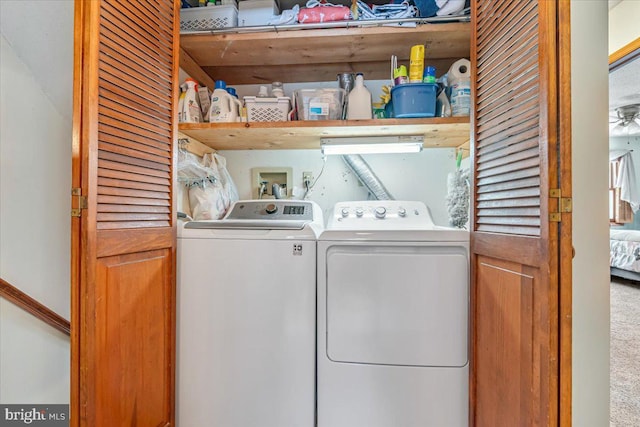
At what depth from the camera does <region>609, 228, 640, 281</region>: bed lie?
4.35 m

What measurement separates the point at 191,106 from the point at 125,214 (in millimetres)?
748

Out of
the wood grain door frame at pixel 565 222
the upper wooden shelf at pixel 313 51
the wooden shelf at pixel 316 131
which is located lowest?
the wood grain door frame at pixel 565 222

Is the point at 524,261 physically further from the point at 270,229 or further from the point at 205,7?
the point at 205,7

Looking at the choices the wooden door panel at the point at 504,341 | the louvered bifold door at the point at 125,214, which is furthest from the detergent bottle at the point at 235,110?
the wooden door panel at the point at 504,341

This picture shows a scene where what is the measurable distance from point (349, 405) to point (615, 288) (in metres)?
5.04

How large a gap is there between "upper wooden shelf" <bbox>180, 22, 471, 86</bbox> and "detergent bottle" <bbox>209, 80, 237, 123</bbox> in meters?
0.24

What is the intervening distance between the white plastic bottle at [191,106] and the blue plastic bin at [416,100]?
40.5 inches

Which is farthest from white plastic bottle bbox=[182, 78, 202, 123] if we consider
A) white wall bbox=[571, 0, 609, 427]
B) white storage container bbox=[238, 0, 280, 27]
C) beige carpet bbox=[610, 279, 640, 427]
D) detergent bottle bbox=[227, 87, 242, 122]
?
beige carpet bbox=[610, 279, 640, 427]

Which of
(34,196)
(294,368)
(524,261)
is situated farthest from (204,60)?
(524,261)

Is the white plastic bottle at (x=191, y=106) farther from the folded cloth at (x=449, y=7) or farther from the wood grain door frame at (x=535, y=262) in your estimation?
the wood grain door frame at (x=535, y=262)

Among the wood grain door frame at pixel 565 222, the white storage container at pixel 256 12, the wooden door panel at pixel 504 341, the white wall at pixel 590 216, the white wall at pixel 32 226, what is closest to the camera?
the wood grain door frame at pixel 565 222

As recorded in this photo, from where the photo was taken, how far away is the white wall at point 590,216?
1.19 metres

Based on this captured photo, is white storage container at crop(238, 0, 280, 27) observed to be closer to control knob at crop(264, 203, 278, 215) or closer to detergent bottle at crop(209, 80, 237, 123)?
detergent bottle at crop(209, 80, 237, 123)

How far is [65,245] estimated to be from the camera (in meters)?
1.45
